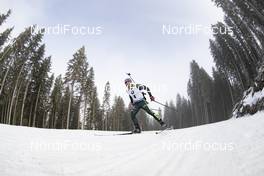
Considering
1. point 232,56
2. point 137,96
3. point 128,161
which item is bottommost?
point 128,161

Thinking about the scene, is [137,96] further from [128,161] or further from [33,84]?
[33,84]

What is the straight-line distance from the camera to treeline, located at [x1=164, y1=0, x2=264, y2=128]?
2889cm

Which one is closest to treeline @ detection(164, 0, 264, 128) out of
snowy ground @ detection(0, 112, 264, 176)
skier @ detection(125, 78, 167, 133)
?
skier @ detection(125, 78, 167, 133)

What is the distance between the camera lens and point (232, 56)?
36.6 meters

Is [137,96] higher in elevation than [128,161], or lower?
higher

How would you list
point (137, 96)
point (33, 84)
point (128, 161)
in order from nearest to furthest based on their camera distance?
point (128, 161), point (137, 96), point (33, 84)

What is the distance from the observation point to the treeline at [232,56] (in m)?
28.9

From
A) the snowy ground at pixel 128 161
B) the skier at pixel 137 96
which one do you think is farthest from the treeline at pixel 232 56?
the snowy ground at pixel 128 161

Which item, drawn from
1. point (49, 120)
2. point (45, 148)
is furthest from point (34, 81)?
point (45, 148)

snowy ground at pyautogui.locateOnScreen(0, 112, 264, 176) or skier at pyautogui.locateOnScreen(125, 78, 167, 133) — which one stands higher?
skier at pyautogui.locateOnScreen(125, 78, 167, 133)

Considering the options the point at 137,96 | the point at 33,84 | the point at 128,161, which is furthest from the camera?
the point at 33,84

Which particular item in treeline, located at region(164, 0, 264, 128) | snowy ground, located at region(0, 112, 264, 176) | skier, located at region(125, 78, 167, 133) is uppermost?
treeline, located at region(164, 0, 264, 128)

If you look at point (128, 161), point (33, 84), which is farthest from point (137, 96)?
point (33, 84)

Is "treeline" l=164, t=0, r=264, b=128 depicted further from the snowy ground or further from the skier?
the snowy ground
